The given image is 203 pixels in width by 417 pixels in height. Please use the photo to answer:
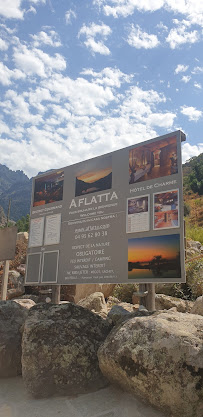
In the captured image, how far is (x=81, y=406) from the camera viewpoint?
11.5ft

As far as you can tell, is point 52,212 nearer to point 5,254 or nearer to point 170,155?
point 5,254

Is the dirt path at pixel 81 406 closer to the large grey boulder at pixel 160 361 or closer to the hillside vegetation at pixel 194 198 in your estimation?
the large grey boulder at pixel 160 361

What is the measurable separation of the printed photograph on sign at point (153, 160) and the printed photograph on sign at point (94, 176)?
50 cm

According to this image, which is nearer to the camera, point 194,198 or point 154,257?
point 154,257

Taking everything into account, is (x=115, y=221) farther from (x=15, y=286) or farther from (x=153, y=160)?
(x=15, y=286)

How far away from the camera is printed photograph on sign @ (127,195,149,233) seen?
506 centimetres

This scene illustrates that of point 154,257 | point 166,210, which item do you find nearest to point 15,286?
point 154,257

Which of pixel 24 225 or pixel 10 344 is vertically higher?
pixel 24 225

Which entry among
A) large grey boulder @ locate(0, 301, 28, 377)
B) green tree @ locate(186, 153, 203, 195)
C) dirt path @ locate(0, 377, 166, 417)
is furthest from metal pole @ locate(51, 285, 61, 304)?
green tree @ locate(186, 153, 203, 195)

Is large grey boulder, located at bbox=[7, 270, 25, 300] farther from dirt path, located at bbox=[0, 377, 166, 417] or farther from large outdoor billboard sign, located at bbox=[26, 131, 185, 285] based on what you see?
dirt path, located at bbox=[0, 377, 166, 417]

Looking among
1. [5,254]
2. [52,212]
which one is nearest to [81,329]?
[52,212]

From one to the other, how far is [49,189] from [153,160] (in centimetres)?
250

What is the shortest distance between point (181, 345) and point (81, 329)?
161 cm

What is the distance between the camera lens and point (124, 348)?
3438 mm
